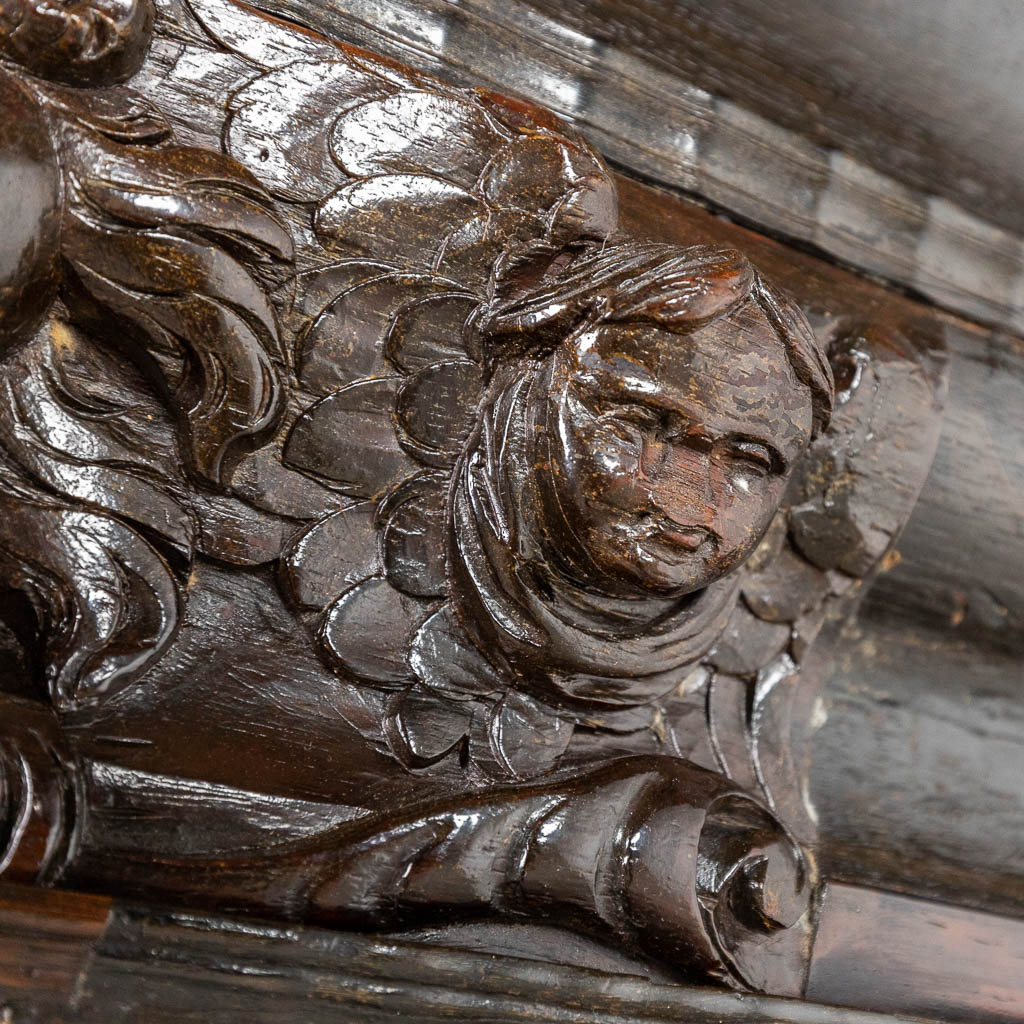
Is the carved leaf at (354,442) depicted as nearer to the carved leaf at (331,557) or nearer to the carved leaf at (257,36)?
the carved leaf at (331,557)

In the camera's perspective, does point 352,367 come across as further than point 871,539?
No

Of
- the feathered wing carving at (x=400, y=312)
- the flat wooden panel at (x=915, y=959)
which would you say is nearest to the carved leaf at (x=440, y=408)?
the feathered wing carving at (x=400, y=312)

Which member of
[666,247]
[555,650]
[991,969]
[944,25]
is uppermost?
[944,25]

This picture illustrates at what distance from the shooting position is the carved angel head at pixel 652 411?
62cm

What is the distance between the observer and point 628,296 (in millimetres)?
629

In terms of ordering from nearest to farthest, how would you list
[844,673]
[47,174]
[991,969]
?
[47,174], [991,969], [844,673]

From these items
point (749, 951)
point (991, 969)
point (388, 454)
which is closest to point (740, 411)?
point (388, 454)

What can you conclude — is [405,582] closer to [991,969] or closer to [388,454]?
[388,454]

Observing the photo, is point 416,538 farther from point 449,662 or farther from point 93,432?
point 93,432

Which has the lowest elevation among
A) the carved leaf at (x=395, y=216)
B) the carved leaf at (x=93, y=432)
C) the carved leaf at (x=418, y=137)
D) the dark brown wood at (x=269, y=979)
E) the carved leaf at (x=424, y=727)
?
the dark brown wood at (x=269, y=979)

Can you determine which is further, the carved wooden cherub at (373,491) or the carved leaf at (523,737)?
the carved leaf at (523,737)

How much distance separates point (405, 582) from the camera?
0.65 meters

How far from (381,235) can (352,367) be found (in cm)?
8

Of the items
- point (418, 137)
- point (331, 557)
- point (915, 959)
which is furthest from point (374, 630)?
point (915, 959)
